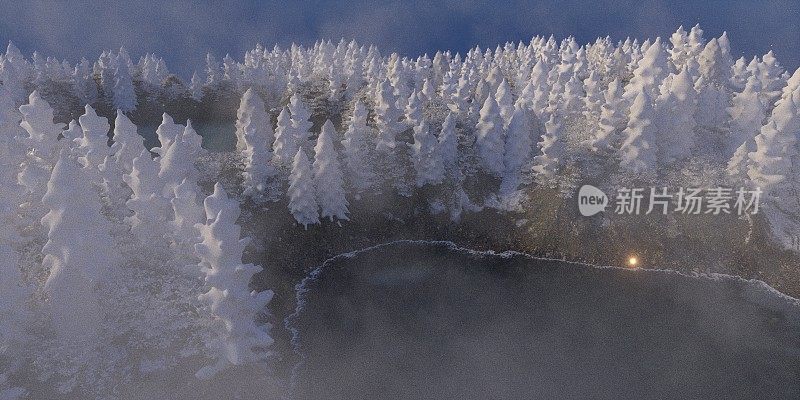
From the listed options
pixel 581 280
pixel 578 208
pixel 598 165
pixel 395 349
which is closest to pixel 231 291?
pixel 395 349

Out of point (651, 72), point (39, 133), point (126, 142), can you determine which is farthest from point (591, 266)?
point (39, 133)

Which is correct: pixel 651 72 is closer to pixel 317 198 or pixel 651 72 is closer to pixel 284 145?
pixel 317 198

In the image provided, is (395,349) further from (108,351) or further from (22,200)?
(22,200)

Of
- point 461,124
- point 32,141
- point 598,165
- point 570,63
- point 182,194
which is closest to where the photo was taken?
point 182,194

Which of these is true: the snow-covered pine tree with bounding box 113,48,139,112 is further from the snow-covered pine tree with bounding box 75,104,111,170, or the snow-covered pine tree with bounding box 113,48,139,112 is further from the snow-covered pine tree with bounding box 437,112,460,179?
the snow-covered pine tree with bounding box 437,112,460,179

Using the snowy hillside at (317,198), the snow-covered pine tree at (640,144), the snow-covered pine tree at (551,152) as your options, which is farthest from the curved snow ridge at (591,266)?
the snow-covered pine tree at (640,144)

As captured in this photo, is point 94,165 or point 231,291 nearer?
point 231,291
